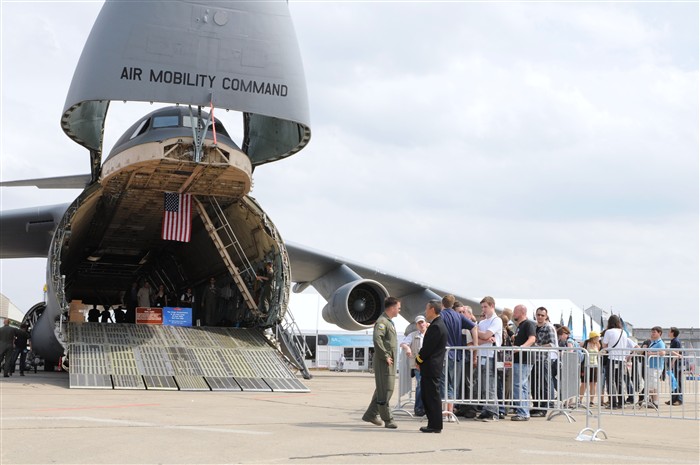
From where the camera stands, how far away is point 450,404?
988 centimetres

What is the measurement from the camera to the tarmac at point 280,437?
6.11 metres

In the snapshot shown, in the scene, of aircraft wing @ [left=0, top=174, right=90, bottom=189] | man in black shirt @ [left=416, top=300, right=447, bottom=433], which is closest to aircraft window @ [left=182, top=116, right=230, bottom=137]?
aircraft wing @ [left=0, top=174, right=90, bottom=189]

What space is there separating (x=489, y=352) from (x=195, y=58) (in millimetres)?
7213

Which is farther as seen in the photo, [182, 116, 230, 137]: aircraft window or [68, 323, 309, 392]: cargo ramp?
[182, 116, 230, 137]: aircraft window

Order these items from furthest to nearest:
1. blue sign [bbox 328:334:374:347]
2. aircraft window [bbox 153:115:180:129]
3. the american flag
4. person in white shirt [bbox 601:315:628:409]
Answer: blue sign [bbox 328:334:374:347], the american flag, aircraft window [bbox 153:115:180:129], person in white shirt [bbox 601:315:628:409]

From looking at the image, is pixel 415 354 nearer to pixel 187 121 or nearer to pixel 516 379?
pixel 516 379

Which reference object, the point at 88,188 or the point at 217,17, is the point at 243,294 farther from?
the point at 217,17

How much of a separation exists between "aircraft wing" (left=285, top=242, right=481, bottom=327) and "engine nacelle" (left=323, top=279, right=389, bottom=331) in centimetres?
113

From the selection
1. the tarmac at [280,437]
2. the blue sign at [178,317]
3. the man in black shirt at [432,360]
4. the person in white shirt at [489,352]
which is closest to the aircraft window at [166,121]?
the blue sign at [178,317]

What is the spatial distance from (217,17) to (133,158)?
305cm

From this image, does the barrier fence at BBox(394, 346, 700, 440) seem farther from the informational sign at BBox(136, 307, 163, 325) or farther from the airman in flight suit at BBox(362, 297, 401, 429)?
the informational sign at BBox(136, 307, 163, 325)

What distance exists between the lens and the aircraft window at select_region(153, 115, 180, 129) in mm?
15562

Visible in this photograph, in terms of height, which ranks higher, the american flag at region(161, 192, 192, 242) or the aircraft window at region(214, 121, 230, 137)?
the aircraft window at region(214, 121, 230, 137)

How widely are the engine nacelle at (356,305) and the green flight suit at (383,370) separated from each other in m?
9.73
